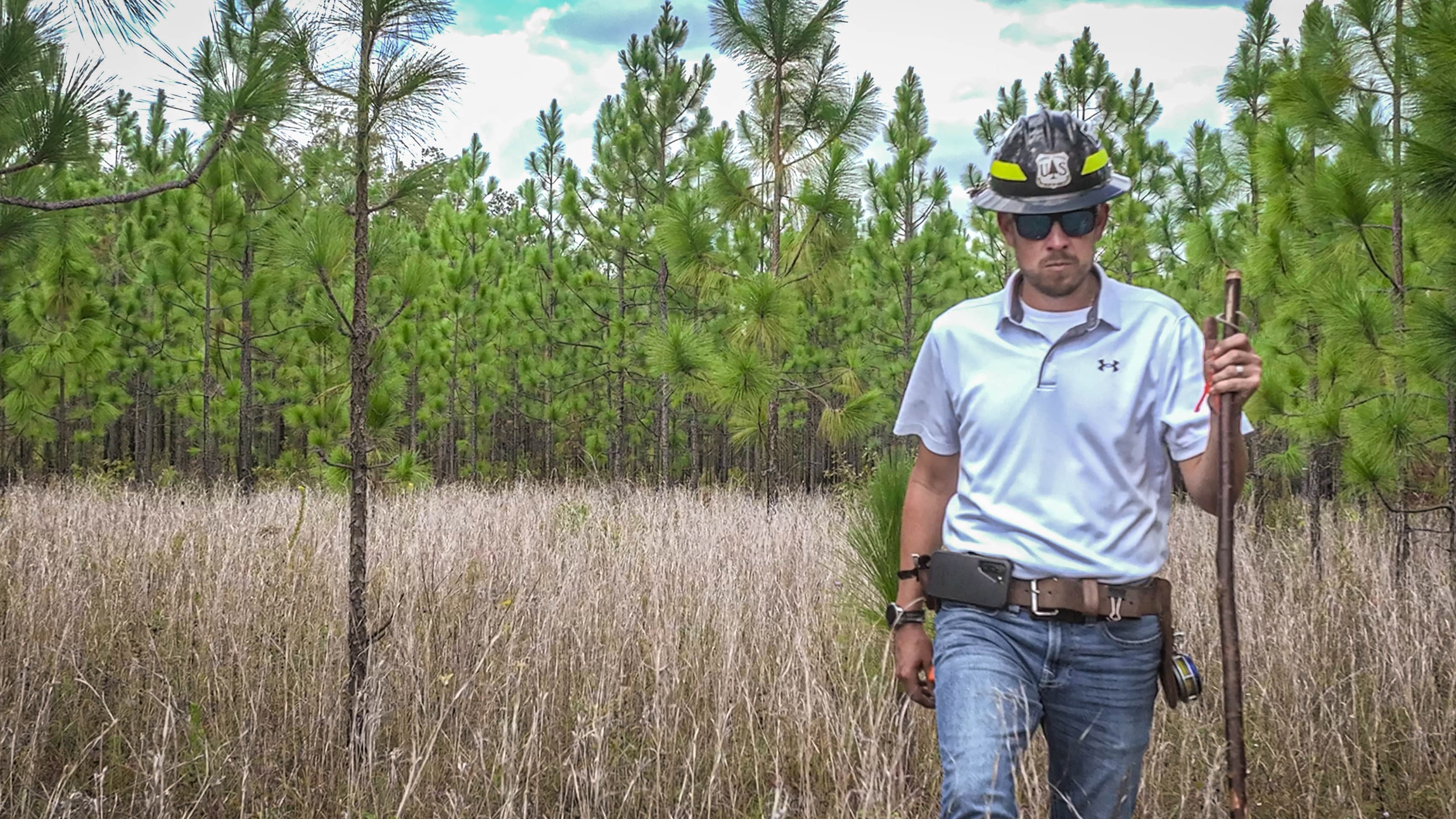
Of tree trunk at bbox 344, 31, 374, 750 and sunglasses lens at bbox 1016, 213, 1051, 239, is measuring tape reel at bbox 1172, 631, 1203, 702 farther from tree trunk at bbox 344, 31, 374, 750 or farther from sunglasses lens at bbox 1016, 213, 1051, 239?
tree trunk at bbox 344, 31, 374, 750

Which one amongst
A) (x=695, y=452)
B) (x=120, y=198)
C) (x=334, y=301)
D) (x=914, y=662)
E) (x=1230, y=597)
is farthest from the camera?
(x=695, y=452)

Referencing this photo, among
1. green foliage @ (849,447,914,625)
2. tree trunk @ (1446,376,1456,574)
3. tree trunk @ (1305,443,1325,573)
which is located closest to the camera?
green foliage @ (849,447,914,625)

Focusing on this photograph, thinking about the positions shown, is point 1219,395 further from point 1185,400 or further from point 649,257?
point 649,257

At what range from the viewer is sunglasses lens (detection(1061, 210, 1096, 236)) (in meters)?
1.93

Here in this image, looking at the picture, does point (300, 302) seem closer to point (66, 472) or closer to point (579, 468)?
point (66, 472)

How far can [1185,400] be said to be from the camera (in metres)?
1.83

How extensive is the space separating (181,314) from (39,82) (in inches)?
531

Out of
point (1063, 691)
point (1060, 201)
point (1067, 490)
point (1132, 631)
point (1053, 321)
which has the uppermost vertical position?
point (1060, 201)

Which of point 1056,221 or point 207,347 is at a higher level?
point 207,347

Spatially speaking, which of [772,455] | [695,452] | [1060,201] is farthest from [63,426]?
[1060,201]

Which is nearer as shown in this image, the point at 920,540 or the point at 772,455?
the point at 920,540

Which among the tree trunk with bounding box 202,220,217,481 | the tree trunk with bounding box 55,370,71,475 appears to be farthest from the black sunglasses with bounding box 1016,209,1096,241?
the tree trunk with bounding box 55,370,71,475

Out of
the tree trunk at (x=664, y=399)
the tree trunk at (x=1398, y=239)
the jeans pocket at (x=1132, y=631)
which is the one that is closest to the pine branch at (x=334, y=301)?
the jeans pocket at (x=1132, y=631)

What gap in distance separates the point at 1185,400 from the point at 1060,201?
451 millimetres
